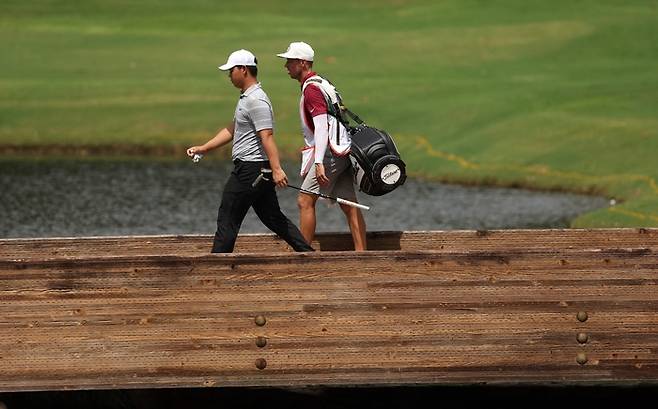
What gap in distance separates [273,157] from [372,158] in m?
1.03

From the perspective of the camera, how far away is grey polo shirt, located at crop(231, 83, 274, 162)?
1517 centimetres

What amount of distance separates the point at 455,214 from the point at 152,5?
43.1 metres

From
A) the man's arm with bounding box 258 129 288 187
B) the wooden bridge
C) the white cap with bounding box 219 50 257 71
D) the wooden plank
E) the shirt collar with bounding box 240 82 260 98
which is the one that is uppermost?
the white cap with bounding box 219 50 257 71

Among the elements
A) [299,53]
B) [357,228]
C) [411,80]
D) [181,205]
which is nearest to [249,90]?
[299,53]

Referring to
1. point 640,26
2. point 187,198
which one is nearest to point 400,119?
point 187,198

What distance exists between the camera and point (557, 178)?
118 ft

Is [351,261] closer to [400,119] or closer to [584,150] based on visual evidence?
[584,150]

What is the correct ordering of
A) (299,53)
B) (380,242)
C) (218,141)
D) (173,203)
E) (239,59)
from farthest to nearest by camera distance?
(173,203) < (380,242) < (218,141) < (299,53) < (239,59)

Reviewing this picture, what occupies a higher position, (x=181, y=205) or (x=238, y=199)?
(x=238, y=199)

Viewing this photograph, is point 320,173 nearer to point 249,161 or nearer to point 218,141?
point 249,161

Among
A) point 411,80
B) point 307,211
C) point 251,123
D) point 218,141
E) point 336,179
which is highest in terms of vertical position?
point 411,80

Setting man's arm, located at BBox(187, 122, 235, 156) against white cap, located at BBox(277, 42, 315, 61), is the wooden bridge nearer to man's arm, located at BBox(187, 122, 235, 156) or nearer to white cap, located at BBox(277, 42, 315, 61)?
man's arm, located at BBox(187, 122, 235, 156)

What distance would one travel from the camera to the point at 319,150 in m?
15.5

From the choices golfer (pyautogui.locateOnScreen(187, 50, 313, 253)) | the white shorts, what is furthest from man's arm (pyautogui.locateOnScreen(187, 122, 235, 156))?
the white shorts
